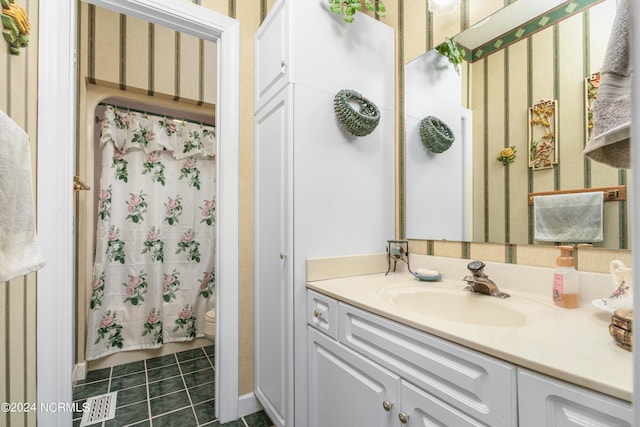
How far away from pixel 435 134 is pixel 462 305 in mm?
815

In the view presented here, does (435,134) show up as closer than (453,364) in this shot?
No

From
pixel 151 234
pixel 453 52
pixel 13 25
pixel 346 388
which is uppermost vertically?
pixel 453 52

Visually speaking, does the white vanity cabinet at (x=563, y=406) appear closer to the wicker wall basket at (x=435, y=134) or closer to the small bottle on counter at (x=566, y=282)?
the small bottle on counter at (x=566, y=282)

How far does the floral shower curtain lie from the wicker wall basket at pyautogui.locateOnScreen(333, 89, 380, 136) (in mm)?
1578

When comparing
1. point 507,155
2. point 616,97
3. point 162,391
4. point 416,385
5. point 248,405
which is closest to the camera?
point 616,97

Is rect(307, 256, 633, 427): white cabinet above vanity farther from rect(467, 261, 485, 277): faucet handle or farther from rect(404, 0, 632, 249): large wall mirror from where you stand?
rect(404, 0, 632, 249): large wall mirror

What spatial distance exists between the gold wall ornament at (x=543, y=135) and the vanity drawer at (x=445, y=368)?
0.78 meters

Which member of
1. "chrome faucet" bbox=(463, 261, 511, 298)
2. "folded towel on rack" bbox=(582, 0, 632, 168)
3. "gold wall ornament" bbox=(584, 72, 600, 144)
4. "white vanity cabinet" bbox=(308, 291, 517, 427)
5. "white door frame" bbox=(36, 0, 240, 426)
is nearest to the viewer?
"folded towel on rack" bbox=(582, 0, 632, 168)

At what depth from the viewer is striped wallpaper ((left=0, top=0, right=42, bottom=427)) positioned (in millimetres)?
840

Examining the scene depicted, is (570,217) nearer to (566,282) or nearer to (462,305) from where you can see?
(566,282)

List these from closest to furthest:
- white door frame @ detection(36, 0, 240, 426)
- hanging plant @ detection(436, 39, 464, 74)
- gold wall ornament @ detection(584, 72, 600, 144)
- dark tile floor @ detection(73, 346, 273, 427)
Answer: gold wall ornament @ detection(584, 72, 600, 144), white door frame @ detection(36, 0, 240, 426), hanging plant @ detection(436, 39, 464, 74), dark tile floor @ detection(73, 346, 273, 427)

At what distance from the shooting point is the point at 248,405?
1562 millimetres

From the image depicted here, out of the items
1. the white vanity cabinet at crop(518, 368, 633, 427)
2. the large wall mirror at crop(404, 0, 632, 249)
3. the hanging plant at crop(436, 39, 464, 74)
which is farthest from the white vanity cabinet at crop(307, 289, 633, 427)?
the hanging plant at crop(436, 39, 464, 74)

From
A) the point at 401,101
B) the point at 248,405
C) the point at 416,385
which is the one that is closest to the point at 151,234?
the point at 248,405
